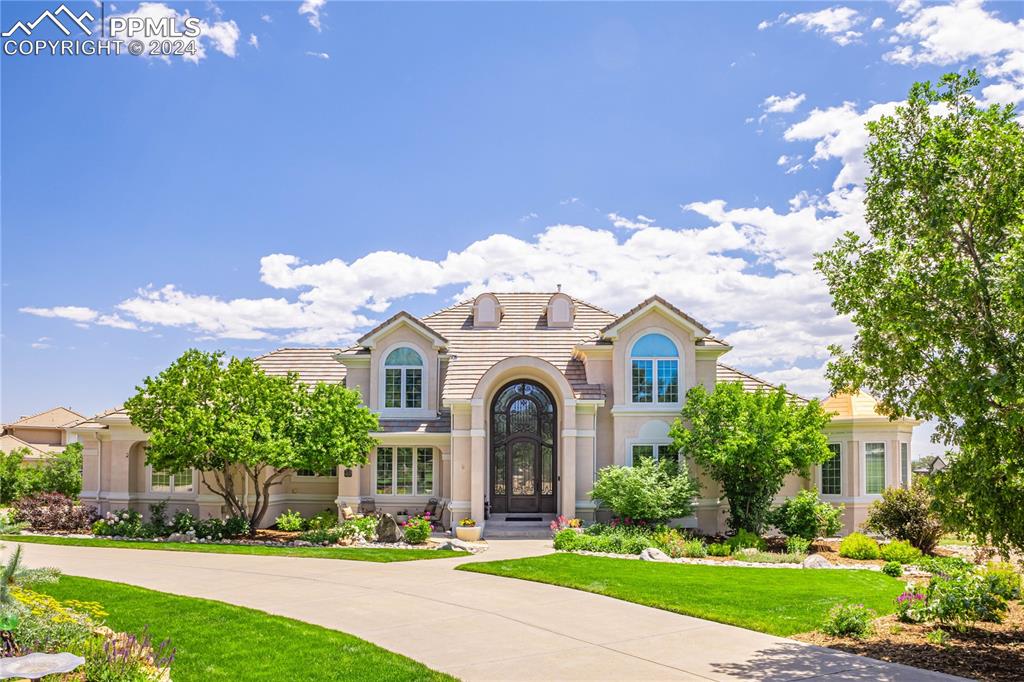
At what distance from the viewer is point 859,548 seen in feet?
65.0

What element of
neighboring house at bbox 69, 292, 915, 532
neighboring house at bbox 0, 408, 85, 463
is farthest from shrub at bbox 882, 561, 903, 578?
neighboring house at bbox 0, 408, 85, 463

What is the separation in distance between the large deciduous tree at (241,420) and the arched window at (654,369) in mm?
7895

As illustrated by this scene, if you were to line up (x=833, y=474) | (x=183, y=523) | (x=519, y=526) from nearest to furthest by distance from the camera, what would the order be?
1. (x=183, y=523)
2. (x=519, y=526)
3. (x=833, y=474)

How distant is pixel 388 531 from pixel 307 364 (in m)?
8.84

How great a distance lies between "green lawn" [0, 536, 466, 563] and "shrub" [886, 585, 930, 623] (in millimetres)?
10314

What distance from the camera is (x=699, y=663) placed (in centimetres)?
944

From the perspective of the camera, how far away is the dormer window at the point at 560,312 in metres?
27.1

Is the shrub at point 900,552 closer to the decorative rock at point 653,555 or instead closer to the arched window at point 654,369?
the decorative rock at point 653,555

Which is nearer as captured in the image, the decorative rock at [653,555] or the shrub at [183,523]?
the decorative rock at [653,555]

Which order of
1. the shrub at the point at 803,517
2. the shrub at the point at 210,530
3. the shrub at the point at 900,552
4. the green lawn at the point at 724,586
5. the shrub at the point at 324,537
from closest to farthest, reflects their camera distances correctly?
the green lawn at the point at 724,586 < the shrub at the point at 900,552 < the shrub at the point at 324,537 < the shrub at the point at 210,530 < the shrub at the point at 803,517

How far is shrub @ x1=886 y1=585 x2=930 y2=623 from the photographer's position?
11.4 metres

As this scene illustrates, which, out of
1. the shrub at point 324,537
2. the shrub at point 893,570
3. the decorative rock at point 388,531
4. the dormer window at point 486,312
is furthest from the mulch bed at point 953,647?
the dormer window at point 486,312

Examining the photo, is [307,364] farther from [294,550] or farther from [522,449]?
[294,550]

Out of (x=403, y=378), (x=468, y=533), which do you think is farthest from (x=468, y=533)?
(x=403, y=378)
